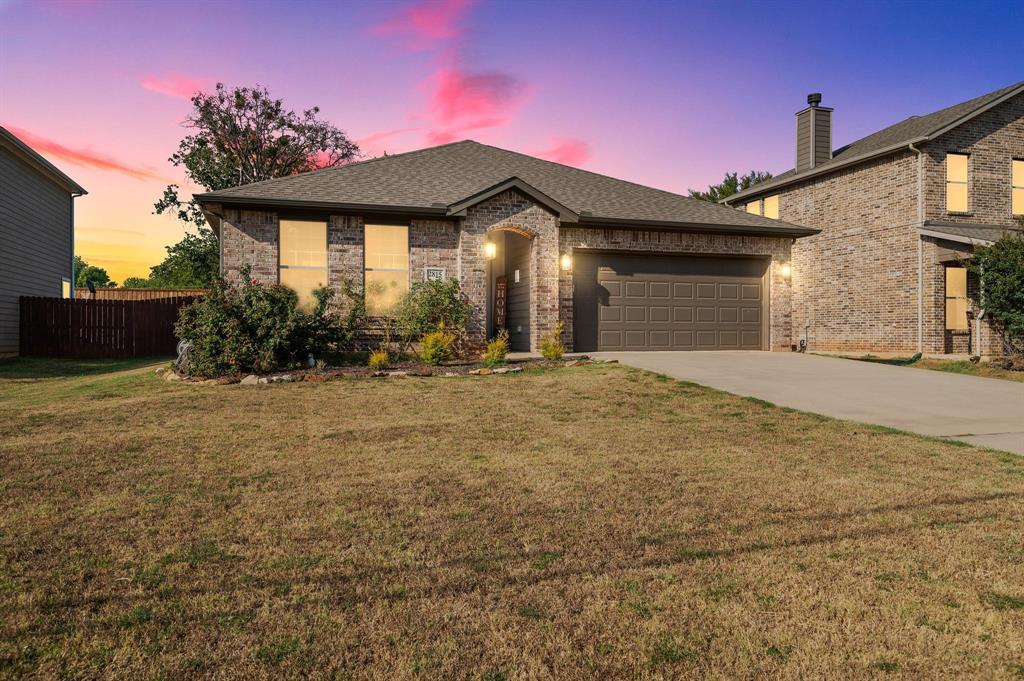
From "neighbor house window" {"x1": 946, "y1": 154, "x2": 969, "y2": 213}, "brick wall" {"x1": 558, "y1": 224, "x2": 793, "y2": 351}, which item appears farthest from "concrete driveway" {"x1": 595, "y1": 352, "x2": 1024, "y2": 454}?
"neighbor house window" {"x1": 946, "y1": 154, "x2": 969, "y2": 213}

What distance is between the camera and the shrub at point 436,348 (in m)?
11.9

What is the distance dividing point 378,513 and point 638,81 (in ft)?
46.9

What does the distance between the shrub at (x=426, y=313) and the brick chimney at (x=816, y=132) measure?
14.1 meters

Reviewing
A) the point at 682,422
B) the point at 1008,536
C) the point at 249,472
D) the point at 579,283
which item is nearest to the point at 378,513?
the point at 249,472

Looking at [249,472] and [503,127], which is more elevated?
[503,127]

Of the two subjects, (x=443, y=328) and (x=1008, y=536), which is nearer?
(x=1008, y=536)

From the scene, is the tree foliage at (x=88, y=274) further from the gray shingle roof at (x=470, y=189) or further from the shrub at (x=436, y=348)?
the shrub at (x=436, y=348)

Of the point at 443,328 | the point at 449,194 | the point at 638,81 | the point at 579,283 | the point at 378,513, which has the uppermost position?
the point at 638,81

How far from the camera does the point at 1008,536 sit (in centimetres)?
333

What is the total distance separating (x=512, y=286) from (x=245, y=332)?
712 cm

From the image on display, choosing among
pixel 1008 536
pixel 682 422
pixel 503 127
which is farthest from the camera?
pixel 503 127

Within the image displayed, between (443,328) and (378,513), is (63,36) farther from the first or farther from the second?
(378,513)

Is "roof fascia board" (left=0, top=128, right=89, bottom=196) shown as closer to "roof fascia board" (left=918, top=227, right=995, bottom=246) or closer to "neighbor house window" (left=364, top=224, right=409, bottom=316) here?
"neighbor house window" (left=364, top=224, right=409, bottom=316)

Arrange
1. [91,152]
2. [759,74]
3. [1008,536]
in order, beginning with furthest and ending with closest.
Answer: [91,152]
[759,74]
[1008,536]
